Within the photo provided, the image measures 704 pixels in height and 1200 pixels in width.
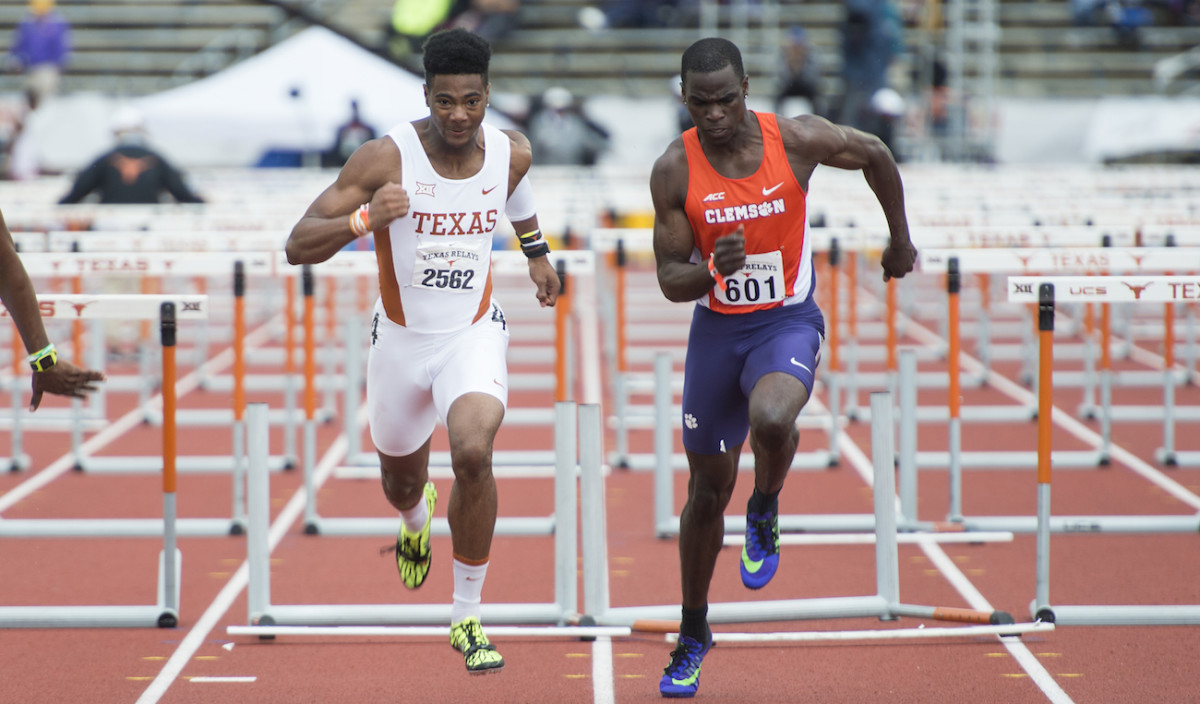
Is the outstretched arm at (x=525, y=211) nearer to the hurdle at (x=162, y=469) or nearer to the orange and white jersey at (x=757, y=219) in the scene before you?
the orange and white jersey at (x=757, y=219)

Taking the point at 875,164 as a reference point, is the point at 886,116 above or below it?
above

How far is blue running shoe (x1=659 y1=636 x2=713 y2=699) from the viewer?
5.12 metres

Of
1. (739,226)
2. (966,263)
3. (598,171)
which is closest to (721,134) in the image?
(739,226)

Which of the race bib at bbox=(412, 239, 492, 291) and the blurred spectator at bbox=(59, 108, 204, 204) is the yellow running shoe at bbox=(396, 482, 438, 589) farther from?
the blurred spectator at bbox=(59, 108, 204, 204)

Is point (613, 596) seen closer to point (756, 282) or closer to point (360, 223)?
point (756, 282)

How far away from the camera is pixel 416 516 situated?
593 centimetres

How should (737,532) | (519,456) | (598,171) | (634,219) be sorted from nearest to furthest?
(737,532) → (519,456) → (598,171) → (634,219)

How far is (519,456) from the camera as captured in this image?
915 cm

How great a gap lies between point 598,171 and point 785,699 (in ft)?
42.4

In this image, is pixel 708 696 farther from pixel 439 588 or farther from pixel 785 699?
pixel 439 588

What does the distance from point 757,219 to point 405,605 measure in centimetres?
227

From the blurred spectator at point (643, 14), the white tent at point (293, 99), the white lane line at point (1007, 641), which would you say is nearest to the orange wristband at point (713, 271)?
the white lane line at point (1007, 641)

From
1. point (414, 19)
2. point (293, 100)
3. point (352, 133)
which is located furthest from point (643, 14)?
point (352, 133)

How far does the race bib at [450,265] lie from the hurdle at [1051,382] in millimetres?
2071
